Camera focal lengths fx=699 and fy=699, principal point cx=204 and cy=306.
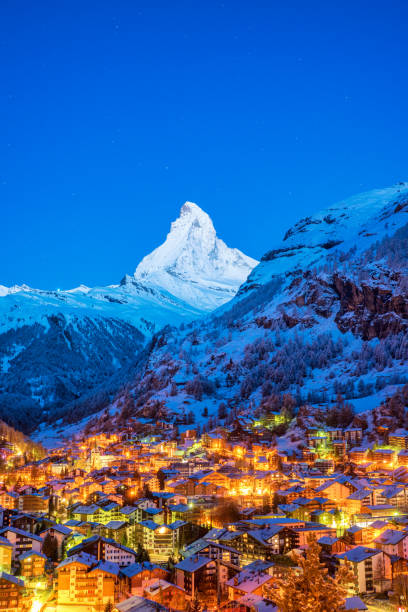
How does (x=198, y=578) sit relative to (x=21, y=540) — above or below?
below

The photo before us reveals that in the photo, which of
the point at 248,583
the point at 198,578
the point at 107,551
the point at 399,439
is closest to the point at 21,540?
the point at 107,551

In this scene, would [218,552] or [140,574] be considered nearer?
[140,574]

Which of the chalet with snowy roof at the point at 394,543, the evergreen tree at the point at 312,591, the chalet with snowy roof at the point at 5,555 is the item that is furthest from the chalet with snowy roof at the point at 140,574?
the evergreen tree at the point at 312,591

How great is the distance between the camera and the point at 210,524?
4681 cm

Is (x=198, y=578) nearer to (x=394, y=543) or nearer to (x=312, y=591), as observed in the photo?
(x=394, y=543)

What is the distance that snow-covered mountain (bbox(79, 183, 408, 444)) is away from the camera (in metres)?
94.3

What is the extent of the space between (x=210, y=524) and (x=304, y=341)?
215ft

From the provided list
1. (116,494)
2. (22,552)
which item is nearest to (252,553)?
(22,552)

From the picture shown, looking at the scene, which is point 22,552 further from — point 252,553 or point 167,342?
point 167,342

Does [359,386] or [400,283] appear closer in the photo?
[359,386]

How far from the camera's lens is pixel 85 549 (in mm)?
38344

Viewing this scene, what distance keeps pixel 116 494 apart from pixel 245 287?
10245 centimetres

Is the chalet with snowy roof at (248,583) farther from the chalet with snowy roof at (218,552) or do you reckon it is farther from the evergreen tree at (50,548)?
the evergreen tree at (50,548)

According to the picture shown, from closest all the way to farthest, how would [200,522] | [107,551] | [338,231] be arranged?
1. [107,551]
2. [200,522]
3. [338,231]
